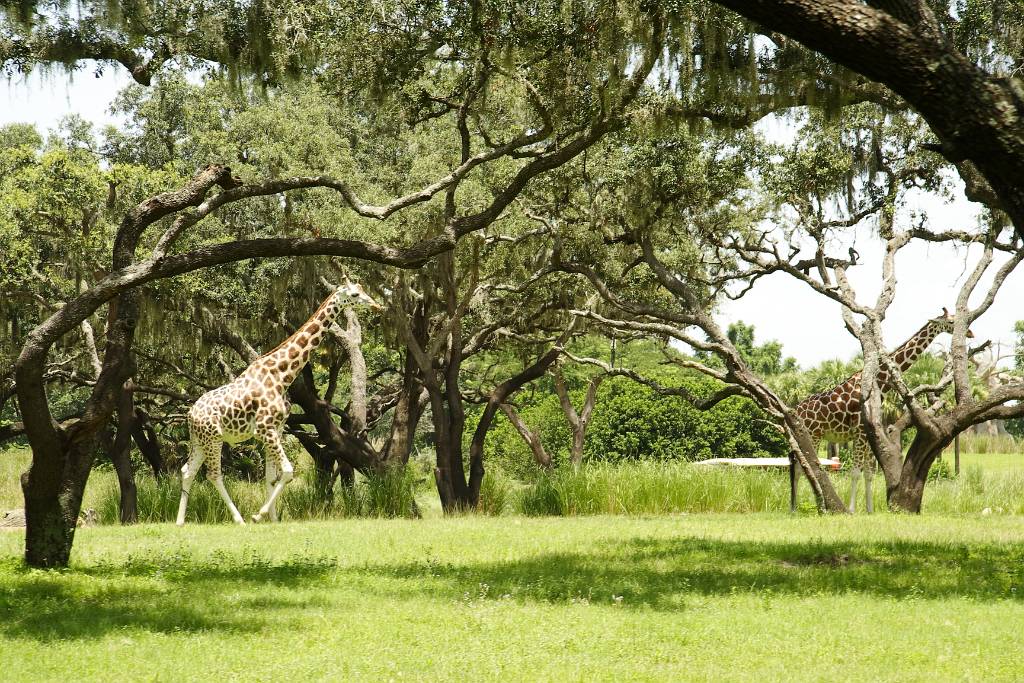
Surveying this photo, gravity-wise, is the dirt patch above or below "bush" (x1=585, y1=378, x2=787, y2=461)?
below

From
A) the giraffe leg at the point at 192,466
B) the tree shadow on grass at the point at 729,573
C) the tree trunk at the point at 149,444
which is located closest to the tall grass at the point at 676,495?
the giraffe leg at the point at 192,466

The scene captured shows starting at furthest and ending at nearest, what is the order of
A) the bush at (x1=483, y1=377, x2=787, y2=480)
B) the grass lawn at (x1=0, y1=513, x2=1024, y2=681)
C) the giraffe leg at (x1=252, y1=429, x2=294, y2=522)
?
the bush at (x1=483, y1=377, x2=787, y2=480)
the giraffe leg at (x1=252, y1=429, x2=294, y2=522)
the grass lawn at (x1=0, y1=513, x2=1024, y2=681)

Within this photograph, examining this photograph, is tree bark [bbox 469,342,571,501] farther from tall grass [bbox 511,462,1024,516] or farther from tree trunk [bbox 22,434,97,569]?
tree trunk [bbox 22,434,97,569]

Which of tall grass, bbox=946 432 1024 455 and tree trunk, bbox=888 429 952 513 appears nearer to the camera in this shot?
tree trunk, bbox=888 429 952 513

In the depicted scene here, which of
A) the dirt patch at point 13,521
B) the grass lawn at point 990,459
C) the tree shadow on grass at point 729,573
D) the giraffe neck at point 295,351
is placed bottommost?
the dirt patch at point 13,521

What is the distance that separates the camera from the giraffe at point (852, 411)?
17.9m

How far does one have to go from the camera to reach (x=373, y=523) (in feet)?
52.2

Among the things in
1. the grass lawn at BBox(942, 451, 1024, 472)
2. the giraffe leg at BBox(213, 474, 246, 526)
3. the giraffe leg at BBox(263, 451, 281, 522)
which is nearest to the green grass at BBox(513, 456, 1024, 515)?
the giraffe leg at BBox(263, 451, 281, 522)

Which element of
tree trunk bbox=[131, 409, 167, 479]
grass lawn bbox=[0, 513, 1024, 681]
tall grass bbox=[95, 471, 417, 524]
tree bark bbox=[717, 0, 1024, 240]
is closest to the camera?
tree bark bbox=[717, 0, 1024, 240]

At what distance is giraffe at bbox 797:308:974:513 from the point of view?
58.9ft

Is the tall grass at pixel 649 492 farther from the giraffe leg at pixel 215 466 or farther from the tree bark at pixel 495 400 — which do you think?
the giraffe leg at pixel 215 466

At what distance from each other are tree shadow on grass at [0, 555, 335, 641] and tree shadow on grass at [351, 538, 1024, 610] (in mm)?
1129

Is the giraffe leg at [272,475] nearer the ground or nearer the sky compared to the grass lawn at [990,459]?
nearer the ground

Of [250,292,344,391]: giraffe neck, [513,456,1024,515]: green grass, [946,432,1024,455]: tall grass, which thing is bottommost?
[513,456,1024,515]: green grass
